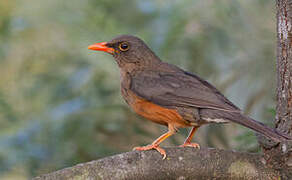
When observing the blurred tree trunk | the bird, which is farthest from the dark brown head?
the blurred tree trunk

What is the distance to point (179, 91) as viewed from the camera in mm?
4684

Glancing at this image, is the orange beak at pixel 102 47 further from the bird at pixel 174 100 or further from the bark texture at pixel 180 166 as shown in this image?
the bark texture at pixel 180 166

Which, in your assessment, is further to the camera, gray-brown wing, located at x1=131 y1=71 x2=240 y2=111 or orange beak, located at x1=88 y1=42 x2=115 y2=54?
orange beak, located at x1=88 y1=42 x2=115 y2=54

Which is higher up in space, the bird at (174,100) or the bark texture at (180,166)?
the bird at (174,100)

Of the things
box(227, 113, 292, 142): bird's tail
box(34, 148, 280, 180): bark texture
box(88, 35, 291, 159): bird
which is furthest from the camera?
box(88, 35, 291, 159): bird

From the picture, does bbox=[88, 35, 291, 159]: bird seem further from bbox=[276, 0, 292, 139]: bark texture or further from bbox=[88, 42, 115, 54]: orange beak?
bbox=[276, 0, 292, 139]: bark texture

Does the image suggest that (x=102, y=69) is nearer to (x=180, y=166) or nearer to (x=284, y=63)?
(x=180, y=166)

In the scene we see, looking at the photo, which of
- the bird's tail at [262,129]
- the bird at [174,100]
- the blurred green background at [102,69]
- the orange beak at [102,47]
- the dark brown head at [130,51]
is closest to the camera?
the bird's tail at [262,129]

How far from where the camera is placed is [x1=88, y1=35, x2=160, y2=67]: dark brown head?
5.27m

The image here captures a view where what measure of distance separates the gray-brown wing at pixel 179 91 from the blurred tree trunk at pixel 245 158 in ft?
1.92

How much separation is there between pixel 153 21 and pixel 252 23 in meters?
1.27

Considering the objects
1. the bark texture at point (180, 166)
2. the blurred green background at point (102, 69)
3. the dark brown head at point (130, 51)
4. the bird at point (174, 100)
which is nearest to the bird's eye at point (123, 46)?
the dark brown head at point (130, 51)

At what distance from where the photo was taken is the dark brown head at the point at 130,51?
5.27 meters

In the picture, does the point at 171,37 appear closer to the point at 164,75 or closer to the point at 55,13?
the point at 164,75
